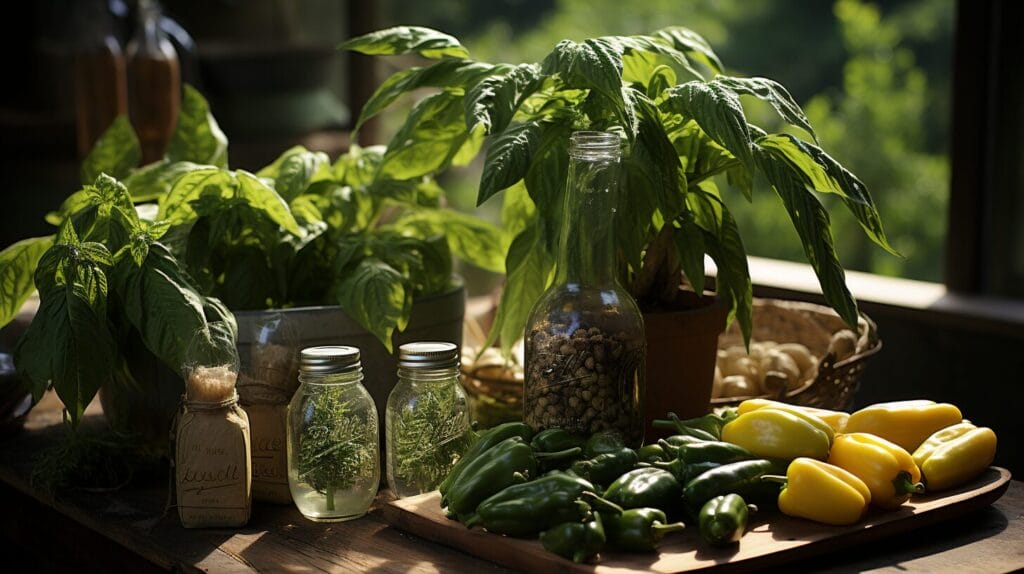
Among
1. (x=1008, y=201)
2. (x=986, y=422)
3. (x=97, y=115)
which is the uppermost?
(x=97, y=115)

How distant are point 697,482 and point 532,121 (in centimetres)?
41

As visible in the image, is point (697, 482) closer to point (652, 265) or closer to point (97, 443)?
point (652, 265)

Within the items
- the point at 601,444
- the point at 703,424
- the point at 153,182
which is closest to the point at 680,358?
the point at 703,424

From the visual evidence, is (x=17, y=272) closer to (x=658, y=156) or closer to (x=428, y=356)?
(x=428, y=356)

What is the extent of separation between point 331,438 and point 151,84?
1054 mm

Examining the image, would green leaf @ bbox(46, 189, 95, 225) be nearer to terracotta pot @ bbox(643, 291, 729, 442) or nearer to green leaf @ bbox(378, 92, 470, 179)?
green leaf @ bbox(378, 92, 470, 179)

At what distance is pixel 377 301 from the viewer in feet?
4.17

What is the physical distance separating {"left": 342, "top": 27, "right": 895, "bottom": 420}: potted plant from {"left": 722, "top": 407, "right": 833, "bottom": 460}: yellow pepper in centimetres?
11

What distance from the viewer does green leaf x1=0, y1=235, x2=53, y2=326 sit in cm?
132

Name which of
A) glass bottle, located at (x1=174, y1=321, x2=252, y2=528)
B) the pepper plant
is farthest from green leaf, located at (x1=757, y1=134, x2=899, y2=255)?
glass bottle, located at (x1=174, y1=321, x2=252, y2=528)

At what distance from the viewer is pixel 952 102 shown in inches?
76.2

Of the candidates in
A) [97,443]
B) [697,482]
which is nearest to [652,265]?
[697,482]

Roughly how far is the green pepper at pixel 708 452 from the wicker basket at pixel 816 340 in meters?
0.34

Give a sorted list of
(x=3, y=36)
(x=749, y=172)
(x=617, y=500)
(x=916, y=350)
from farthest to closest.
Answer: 1. (x=3, y=36)
2. (x=916, y=350)
3. (x=749, y=172)
4. (x=617, y=500)
